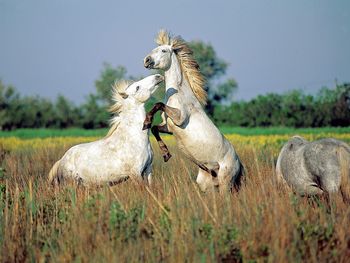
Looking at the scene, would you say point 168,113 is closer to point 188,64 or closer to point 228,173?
point 188,64

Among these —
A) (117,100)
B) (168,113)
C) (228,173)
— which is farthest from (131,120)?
(228,173)

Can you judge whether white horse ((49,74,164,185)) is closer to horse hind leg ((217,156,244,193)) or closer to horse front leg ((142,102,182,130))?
horse front leg ((142,102,182,130))

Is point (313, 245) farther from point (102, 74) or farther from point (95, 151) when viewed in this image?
point (102, 74)

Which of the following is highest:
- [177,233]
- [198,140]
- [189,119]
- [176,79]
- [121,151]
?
[176,79]

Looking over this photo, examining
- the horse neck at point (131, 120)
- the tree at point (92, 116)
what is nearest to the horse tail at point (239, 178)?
the horse neck at point (131, 120)

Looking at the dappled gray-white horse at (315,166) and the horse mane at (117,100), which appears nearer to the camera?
the dappled gray-white horse at (315,166)

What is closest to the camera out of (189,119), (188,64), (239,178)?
(189,119)

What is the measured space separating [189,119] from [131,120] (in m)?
0.99

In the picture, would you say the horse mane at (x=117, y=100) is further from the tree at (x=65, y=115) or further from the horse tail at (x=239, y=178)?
the tree at (x=65, y=115)

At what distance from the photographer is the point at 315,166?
20.8ft

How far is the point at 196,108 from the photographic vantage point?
762cm

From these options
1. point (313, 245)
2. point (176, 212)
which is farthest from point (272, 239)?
point (176, 212)

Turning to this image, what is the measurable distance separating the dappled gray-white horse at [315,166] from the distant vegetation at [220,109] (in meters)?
39.1

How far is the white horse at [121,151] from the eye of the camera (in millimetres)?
7641
